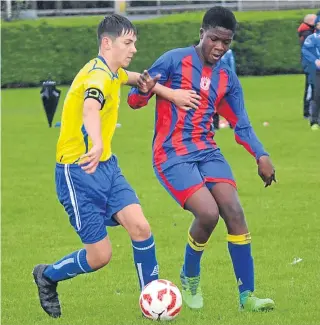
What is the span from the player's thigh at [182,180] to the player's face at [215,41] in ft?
2.75

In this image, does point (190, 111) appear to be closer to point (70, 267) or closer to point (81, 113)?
point (81, 113)

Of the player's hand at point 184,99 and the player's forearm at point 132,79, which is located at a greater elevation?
the player's forearm at point 132,79

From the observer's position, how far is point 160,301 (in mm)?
6906

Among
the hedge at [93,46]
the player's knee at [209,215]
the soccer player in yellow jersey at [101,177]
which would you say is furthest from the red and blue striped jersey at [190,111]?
the hedge at [93,46]

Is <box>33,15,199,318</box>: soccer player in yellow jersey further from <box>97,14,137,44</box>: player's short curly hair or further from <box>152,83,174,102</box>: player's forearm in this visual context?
<box>152,83,174,102</box>: player's forearm

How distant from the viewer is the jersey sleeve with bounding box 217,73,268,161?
7.70 meters

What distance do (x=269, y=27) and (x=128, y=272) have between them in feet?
86.4

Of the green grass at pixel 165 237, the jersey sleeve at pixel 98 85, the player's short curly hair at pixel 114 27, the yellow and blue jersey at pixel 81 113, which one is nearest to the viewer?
the jersey sleeve at pixel 98 85

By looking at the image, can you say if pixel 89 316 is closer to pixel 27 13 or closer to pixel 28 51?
pixel 28 51

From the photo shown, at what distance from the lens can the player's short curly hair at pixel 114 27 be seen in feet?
23.1

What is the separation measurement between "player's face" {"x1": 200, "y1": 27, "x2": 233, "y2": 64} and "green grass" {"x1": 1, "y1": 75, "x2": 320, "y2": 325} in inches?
75.4

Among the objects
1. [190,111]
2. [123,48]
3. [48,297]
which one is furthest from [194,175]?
[48,297]

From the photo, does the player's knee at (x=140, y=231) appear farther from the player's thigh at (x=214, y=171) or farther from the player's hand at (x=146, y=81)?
the player's hand at (x=146, y=81)

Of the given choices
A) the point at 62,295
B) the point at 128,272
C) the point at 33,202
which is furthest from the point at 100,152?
the point at 33,202
